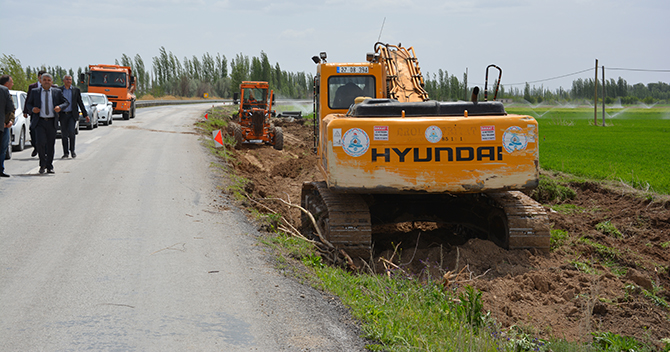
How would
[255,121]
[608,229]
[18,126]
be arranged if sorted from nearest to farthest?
[608,229] < [18,126] < [255,121]

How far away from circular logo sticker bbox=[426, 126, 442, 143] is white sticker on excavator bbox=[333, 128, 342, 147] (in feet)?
3.43

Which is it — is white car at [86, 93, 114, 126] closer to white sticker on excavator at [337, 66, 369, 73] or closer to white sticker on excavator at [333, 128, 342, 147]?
white sticker on excavator at [337, 66, 369, 73]

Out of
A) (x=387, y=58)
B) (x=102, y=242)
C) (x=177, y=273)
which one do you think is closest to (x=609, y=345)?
(x=177, y=273)

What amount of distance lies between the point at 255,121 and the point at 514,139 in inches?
670

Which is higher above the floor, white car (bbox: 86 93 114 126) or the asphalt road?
white car (bbox: 86 93 114 126)

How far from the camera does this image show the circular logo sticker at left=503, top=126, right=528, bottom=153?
676 cm

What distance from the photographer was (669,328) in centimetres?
503

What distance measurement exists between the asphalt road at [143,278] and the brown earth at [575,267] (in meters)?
1.65

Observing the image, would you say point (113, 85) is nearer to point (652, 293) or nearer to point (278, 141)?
point (278, 141)

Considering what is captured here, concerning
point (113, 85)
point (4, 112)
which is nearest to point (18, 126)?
point (4, 112)

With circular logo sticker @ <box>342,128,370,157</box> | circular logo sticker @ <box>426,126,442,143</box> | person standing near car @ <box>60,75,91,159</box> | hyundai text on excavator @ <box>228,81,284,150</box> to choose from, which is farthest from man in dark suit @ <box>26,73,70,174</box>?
hyundai text on excavator @ <box>228,81,284,150</box>

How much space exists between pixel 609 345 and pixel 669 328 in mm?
775

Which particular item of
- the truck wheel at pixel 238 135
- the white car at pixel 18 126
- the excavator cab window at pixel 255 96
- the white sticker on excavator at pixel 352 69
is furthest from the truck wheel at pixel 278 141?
the white sticker on excavator at pixel 352 69

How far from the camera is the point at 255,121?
22812mm
